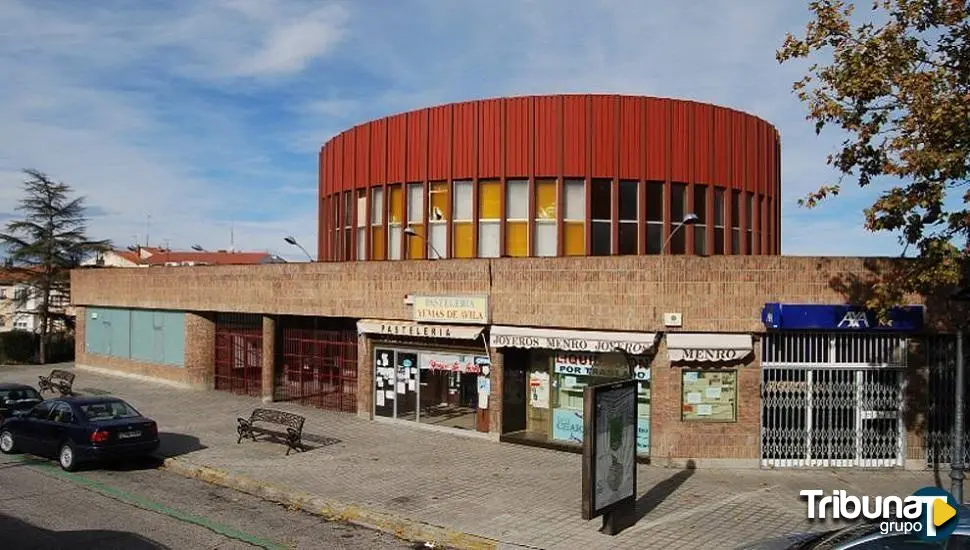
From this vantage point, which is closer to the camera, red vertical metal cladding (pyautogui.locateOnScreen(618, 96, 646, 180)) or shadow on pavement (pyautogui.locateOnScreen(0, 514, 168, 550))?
shadow on pavement (pyautogui.locateOnScreen(0, 514, 168, 550))

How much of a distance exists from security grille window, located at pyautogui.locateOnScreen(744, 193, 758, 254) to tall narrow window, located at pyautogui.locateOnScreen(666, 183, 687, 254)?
12.0 feet

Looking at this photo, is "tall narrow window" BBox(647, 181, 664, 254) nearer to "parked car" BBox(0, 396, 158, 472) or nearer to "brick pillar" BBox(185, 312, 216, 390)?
"parked car" BBox(0, 396, 158, 472)

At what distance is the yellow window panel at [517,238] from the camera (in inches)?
942

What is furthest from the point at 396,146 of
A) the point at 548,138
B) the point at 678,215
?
the point at 678,215

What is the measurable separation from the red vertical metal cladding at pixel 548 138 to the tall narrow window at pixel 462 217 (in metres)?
2.51

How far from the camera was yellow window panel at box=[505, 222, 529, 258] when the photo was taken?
23.9 metres

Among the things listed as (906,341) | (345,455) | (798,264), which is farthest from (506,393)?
(906,341)

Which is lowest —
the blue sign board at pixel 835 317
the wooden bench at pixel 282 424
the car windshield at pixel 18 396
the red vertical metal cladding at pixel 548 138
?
the wooden bench at pixel 282 424

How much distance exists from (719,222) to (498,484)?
14.9m

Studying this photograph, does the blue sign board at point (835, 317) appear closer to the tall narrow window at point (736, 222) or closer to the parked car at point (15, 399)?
the tall narrow window at point (736, 222)

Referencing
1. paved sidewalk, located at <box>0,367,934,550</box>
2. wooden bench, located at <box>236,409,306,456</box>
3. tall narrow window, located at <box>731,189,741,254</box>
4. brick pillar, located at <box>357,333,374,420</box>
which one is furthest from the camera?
tall narrow window, located at <box>731,189,741,254</box>

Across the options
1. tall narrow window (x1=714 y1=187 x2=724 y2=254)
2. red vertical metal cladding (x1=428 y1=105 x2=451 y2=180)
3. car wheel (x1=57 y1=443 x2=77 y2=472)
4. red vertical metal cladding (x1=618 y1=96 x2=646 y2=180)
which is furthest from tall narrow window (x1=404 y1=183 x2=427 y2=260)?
car wheel (x1=57 y1=443 x2=77 y2=472)

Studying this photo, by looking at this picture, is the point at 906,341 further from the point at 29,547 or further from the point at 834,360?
the point at 29,547

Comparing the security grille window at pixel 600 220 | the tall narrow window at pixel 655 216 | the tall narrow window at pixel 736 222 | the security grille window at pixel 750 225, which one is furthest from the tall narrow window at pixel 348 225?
the security grille window at pixel 750 225
